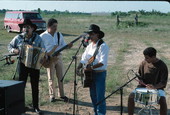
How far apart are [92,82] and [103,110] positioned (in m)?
0.57

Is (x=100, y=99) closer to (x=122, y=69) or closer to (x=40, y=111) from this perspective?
(x=40, y=111)

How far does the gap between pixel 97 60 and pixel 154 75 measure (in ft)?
3.79

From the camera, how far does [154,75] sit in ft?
16.0

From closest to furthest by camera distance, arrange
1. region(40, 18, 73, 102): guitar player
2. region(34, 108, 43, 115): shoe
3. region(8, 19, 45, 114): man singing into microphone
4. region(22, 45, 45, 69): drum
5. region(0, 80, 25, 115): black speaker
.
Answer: region(0, 80, 25, 115): black speaker → region(22, 45, 45, 69): drum → region(8, 19, 45, 114): man singing into microphone → region(34, 108, 43, 115): shoe → region(40, 18, 73, 102): guitar player

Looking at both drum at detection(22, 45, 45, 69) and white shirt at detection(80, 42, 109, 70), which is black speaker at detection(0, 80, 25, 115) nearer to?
drum at detection(22, 45, 45, 69)

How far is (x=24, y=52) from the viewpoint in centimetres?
496

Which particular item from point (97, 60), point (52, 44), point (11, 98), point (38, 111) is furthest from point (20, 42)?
point (97, 60)

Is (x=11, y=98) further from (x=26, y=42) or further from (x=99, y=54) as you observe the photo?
(x=99, y=54)

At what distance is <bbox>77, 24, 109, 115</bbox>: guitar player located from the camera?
4.55 meters

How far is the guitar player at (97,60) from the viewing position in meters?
4.55

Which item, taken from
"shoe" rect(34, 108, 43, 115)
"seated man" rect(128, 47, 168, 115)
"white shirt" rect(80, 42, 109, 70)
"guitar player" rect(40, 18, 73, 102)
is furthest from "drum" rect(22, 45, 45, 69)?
"seated man" rect(128, 47, 168, 115)

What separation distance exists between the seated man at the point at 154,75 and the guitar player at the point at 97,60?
2.08 feet

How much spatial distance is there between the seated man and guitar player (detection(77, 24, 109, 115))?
2.08ft

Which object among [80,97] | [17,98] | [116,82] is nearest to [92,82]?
[17,98]
